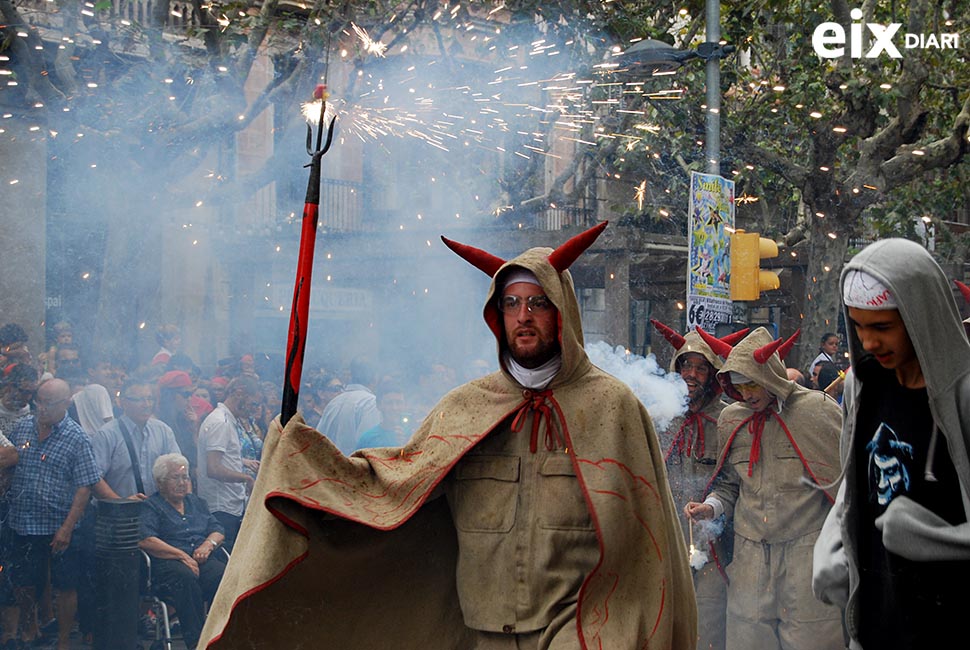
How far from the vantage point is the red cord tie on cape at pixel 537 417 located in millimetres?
4805

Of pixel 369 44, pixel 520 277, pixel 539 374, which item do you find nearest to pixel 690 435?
pixel 539 374

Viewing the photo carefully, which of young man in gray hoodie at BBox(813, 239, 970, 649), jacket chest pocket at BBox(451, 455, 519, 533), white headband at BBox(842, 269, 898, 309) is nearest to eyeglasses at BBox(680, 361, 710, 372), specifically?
jacket chest pocket at BBox(451, 455, 519, 533)

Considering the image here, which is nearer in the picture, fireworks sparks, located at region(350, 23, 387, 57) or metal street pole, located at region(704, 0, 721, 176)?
metal street pole, located at region(704, 0, 721, 176)

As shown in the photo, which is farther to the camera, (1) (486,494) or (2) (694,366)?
(2) (694,366)

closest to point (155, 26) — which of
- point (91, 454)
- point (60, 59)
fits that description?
point (60, 59)

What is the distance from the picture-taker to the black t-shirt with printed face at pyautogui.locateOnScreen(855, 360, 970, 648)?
12.1ft

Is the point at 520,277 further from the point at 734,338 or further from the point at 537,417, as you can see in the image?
the point at 734,338

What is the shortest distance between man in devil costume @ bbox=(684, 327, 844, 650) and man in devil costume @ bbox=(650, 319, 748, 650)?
0.17m

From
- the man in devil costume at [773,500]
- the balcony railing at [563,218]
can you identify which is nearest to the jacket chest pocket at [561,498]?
the man in devil costume at [773,500]

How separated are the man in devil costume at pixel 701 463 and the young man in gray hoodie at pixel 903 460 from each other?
11.9 ft

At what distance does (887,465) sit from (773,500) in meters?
3.57

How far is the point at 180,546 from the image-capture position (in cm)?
836

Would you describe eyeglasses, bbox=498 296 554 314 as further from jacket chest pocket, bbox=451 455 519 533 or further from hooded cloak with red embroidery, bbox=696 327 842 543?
hooded cloak with red embroidery, bbox=696 327 842 543

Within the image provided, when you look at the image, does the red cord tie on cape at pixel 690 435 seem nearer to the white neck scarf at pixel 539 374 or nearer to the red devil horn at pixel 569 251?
the white neck scarf at pixel 539 374
